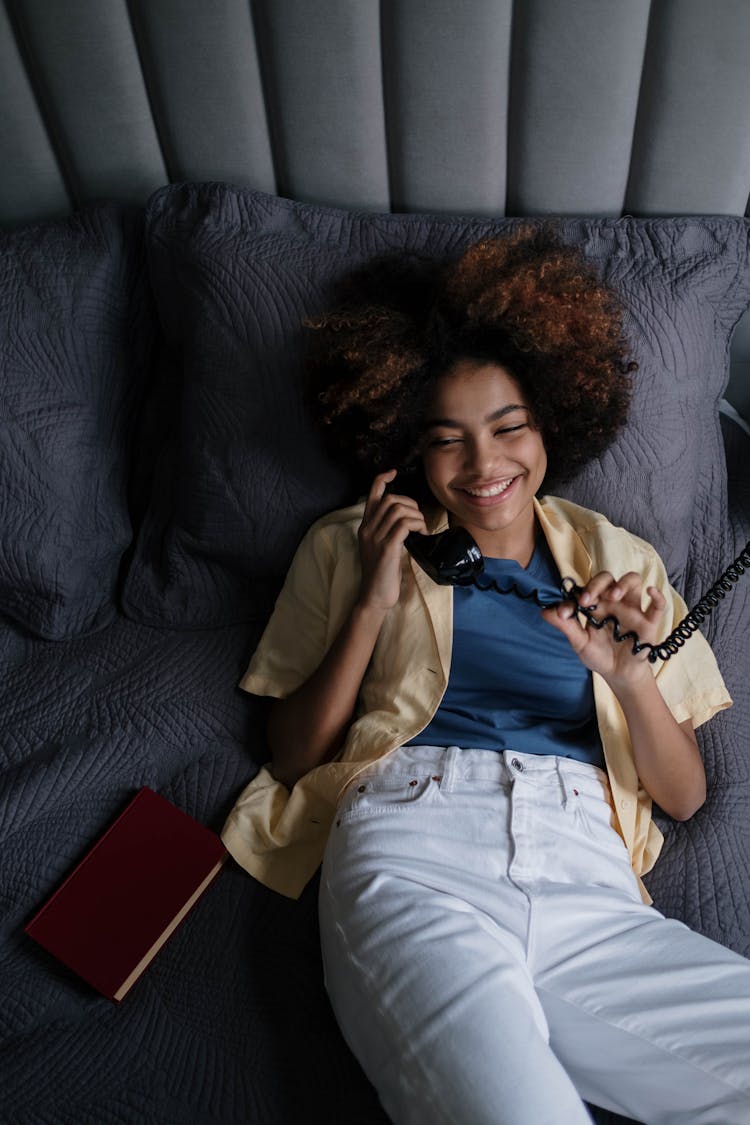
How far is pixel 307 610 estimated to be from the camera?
1.47m

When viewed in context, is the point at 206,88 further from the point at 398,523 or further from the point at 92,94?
the point at 398,523

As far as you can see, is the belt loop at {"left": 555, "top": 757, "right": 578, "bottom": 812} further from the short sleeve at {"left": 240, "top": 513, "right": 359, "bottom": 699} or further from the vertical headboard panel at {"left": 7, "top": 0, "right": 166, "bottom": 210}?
the vertical headboard panel at {"left": 7, "top": 0, "right": 166, "bottom": 210}

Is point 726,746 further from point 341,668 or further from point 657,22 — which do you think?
point 657,22

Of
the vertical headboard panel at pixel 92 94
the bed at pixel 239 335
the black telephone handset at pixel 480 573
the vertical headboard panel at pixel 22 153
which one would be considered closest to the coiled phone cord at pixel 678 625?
the black telephone handset at pixel 480 573

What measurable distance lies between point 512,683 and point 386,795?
256mm

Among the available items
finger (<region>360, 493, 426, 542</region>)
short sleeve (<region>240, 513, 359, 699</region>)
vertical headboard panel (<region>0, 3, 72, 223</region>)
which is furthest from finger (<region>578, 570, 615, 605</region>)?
vertical headboard panel (<region>0, 3, 72, 223</region>)

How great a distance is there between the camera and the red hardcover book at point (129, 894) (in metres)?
1.29

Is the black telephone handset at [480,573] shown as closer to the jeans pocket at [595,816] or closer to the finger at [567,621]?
the finger at [567,621]

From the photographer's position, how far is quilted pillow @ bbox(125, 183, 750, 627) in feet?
4.77

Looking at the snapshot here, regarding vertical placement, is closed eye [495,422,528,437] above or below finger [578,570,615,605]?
→ above

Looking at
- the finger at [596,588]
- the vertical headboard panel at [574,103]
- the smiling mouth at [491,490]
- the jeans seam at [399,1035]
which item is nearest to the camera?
the jeans seam at [399,1035]

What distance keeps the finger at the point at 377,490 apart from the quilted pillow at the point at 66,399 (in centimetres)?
57

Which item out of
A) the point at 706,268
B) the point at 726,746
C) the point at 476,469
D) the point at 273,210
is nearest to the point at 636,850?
the point at 726,746

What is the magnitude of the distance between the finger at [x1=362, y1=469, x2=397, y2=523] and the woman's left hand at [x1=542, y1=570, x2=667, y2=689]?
32cm
